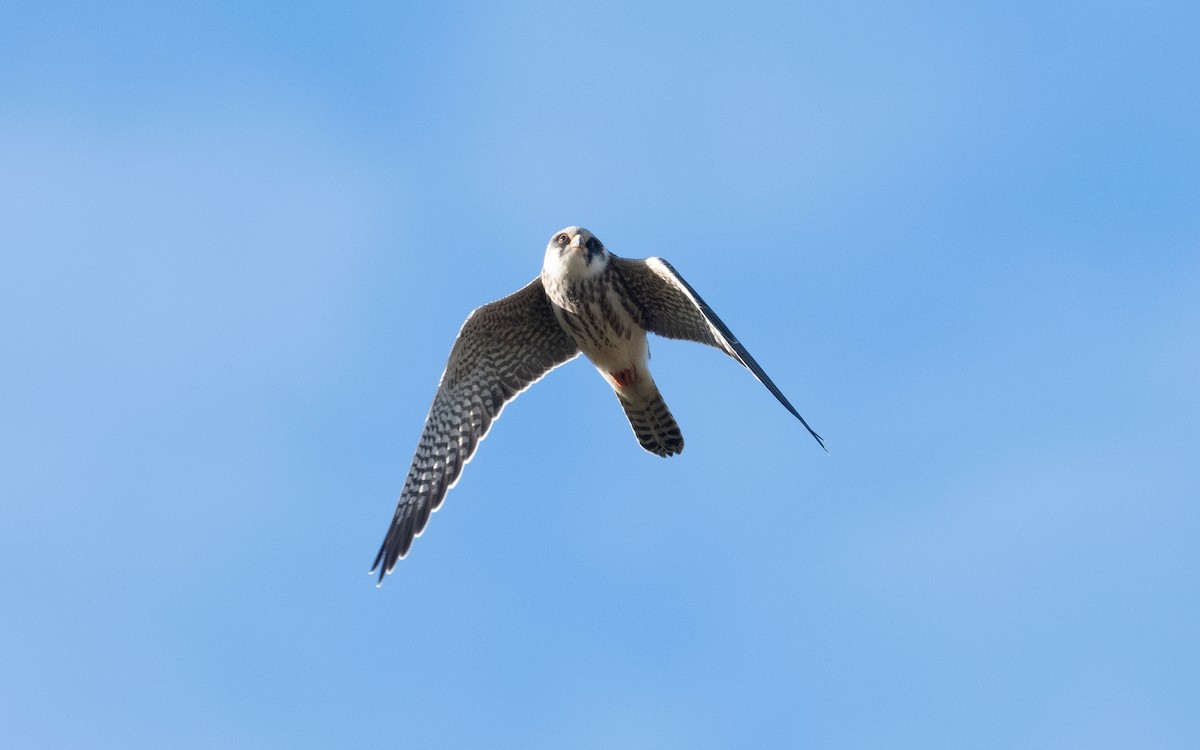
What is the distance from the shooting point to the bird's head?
8.76m

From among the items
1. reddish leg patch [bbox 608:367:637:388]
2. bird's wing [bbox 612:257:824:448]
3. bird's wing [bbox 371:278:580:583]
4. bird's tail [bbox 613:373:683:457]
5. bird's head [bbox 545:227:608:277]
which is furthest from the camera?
bird's wing [bbox 371:278:580:583]

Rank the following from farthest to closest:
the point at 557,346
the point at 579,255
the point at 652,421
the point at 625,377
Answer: the point at 557,346 → the point at 652,421 → the point at 625,377 → the point at 579,255

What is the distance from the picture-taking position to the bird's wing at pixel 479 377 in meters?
9.49

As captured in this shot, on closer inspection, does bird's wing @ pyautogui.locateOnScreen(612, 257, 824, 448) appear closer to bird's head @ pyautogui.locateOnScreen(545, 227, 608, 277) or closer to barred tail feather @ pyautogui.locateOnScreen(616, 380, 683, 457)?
bird's head @ pyautogui.locateOnScreen(545, 227, 608, 277)

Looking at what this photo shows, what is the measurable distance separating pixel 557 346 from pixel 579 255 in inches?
42.8

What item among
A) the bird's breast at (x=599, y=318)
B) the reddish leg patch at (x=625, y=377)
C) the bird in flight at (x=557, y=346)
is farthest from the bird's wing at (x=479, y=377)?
the reddish leg patch at (x=625, y=377)

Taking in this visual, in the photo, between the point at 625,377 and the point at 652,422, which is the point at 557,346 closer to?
the point at 625,377

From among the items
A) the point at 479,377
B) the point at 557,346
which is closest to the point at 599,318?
the point at 557,346

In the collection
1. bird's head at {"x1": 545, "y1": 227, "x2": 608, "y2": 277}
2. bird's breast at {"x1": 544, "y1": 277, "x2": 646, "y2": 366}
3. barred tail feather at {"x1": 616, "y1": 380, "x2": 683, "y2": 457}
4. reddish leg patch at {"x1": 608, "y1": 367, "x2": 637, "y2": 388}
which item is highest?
bird's head at {"x1": 545, "y1": 227, "x2": 608, "y2": 277}

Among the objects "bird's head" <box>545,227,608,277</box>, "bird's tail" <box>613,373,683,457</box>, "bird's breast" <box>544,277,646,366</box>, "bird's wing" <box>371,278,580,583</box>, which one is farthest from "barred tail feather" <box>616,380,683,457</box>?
"bird's head" <box>545,227,608,277</box>

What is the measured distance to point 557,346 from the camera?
9.70m

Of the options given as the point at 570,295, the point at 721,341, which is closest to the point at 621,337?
the point at 570,295

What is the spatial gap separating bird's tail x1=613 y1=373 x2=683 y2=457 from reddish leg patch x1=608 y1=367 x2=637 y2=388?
2.2 inches

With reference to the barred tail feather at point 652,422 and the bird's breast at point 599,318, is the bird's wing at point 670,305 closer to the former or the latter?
the bird's breast at point 599,318
